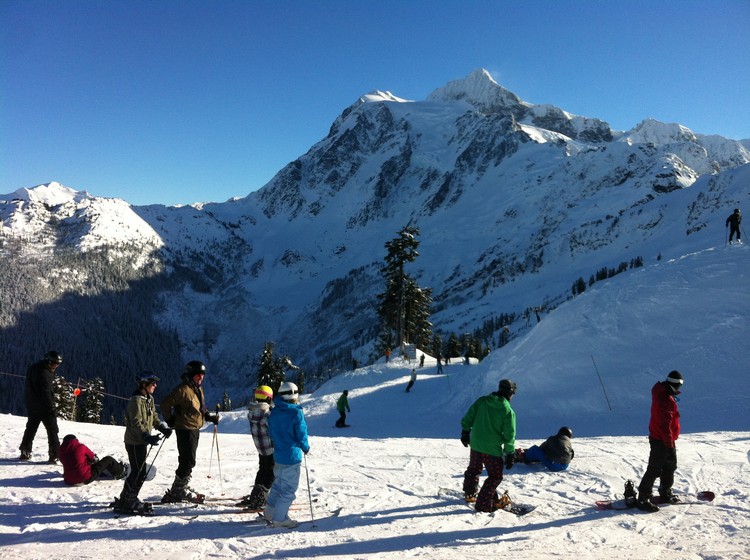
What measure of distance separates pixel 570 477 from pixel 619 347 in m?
12.3

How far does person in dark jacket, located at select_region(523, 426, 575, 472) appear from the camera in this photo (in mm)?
10023

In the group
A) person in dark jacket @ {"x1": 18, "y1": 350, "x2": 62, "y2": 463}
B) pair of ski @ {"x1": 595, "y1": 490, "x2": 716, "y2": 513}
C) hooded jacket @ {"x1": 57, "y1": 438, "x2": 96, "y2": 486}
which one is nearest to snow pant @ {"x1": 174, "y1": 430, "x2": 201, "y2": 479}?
hooded jacket @ {"x1": 57, "y1": 438, "x2": 96, "y2": 486}

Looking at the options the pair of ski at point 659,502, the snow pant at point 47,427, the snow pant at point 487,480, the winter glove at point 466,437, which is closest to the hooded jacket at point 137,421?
the snow pant at point 47,427

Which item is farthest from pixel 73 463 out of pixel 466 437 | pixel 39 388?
pixel 466 437

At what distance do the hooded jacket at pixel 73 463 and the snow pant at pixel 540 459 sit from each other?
918 cm

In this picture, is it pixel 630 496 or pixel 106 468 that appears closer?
pixel 630 496

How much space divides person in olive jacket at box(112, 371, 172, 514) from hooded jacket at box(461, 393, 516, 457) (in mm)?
4990

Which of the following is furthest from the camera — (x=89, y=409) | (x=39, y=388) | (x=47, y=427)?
(x=89, y=409)

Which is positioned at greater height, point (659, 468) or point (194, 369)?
point (194, 369)

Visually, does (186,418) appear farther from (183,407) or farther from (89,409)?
(89,409)

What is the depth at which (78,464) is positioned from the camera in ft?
27.7

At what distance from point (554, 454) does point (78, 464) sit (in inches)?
383

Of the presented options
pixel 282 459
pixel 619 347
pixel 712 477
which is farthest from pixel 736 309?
pixel 282 459

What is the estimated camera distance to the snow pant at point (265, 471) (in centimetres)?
758
